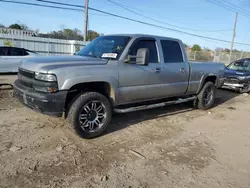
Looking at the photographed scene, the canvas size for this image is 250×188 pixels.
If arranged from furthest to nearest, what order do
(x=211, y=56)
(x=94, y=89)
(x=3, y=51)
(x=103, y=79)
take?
1. (x=211, y=56)
2. (x=3, y=51)
3. (x=94, y=89)
4. (x=103, y=79)

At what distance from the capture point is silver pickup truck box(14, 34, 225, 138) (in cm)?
372

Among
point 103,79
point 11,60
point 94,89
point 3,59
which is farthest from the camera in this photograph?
point 11,60

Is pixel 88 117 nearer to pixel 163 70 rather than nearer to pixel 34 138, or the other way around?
pixel 34 138

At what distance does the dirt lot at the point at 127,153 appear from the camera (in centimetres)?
298

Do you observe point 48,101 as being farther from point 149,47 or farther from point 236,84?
point 236,84

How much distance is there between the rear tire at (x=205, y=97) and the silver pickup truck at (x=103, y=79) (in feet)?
3.37

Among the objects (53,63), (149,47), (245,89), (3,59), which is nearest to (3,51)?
(3,59)

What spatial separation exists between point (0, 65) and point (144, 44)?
28.5 feet

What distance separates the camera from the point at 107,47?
4.83m

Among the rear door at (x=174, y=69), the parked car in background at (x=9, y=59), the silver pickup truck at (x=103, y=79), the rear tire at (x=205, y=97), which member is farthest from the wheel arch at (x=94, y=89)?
the parked car in background at (x=9, y=59)

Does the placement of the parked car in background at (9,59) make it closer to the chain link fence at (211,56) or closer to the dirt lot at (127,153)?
the dirt lot at (127,153)

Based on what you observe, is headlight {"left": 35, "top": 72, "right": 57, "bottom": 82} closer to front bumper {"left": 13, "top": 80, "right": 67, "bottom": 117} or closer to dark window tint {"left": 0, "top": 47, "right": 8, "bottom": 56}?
front bumper {"left": 13, "top": 80, "right": 67, "bottom": 117}

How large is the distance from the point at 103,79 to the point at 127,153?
1390 millimetres

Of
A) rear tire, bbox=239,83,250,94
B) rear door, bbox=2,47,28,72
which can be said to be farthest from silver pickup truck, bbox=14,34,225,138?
rear door, bbox=2,47,28,72
